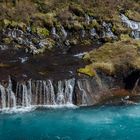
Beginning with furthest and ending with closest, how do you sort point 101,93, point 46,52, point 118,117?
point 46,52 → point 101,93 → point 118,117

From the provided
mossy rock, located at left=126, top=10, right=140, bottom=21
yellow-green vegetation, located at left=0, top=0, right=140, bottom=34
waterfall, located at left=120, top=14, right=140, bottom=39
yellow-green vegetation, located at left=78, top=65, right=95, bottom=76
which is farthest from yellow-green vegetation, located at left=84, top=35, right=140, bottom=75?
mossy rock, located at left=126, top=10, right=140, bottom=21

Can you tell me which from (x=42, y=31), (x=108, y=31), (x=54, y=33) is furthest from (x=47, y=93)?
(x=108, y=31)

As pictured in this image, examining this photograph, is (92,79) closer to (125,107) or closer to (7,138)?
(125,107)

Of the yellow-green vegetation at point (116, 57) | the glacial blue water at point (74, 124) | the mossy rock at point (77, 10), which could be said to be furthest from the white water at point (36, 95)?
the mossy rock at point (77, 10)

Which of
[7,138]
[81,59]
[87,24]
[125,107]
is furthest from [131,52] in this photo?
[7,138]

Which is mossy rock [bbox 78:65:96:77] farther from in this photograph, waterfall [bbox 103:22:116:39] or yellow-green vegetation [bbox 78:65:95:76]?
waterfall [bbox 103:22:116:39]

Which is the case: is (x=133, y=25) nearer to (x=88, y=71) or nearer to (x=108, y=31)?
(x=108, y=31)
